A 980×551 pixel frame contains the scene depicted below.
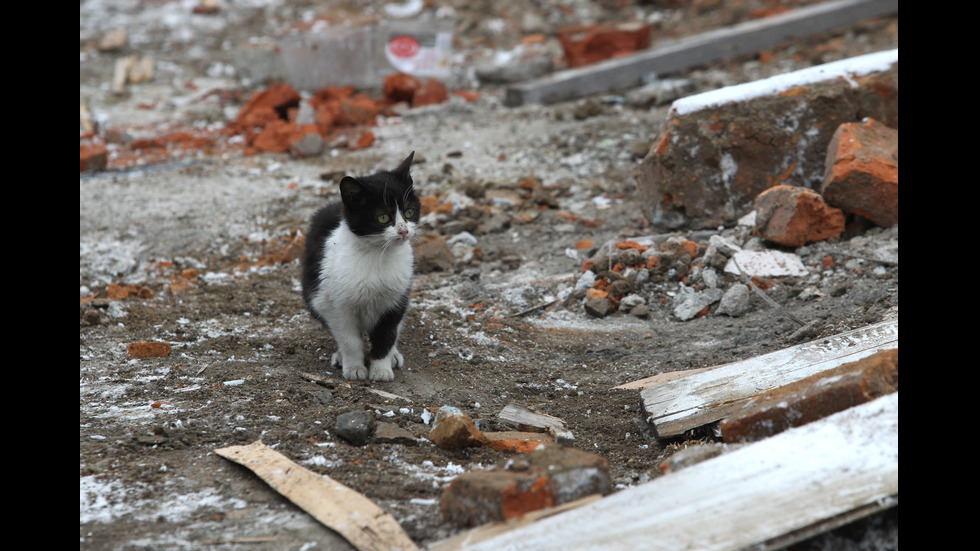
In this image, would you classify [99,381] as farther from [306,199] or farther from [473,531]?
[306,199]

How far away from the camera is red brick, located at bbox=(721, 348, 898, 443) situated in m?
2.53

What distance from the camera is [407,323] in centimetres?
A: 454

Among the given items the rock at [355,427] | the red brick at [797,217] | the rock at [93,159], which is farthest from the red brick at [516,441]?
the rock at [93,159]

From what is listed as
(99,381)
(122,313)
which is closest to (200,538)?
(99,381)

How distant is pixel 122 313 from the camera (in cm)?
453

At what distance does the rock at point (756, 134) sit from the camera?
17.3 ft

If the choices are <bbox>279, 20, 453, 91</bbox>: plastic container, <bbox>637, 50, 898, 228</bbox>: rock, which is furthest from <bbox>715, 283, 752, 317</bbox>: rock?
<bbox>279, 20, 453, 91</bbox>: plastic container

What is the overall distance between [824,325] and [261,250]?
4125 millimetres

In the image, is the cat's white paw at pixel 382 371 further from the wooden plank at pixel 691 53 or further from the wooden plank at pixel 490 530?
the wooden plank at pixel 691 53

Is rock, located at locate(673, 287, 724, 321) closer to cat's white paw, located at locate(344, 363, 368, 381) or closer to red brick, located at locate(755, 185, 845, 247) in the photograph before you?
red brick, located at locate(755, 185, 845, 247)

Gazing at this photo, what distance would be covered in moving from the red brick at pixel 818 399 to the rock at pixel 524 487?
0.61m

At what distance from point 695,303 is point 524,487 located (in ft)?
8.60

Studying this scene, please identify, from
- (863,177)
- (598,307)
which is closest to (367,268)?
(598,307)

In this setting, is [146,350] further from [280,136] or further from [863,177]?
[280,136]
